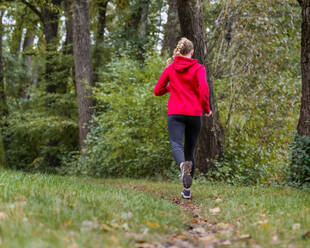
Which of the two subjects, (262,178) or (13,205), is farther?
(262,178)

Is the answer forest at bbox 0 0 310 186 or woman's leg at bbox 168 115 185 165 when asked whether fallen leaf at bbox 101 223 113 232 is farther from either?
forest at bbox 0 0 310 186

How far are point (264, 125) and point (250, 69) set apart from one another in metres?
1.58

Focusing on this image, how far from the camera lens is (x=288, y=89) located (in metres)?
9.80

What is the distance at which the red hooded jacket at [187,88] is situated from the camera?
5.40m

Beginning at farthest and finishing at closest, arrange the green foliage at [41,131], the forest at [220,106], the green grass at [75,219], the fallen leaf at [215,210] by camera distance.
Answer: the green foliage at [41,131]
the forest at [220,106]
the fallen leaf at [215,210]
the green grass at [75,219]

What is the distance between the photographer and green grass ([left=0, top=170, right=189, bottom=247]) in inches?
106

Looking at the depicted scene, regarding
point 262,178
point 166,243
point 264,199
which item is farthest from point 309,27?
point 166,243

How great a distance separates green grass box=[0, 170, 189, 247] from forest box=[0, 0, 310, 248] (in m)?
0.02

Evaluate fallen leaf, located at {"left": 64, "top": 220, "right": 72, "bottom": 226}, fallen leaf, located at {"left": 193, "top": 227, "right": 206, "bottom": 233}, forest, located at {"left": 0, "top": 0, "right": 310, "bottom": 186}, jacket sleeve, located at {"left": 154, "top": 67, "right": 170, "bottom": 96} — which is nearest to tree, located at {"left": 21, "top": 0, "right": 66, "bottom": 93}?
forest, located at {"left": 0, "top": 0, "right": 310, "bottom": 186}

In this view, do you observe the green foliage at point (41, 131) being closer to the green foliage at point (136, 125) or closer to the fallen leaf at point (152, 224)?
the green foliage at point (136, 125)

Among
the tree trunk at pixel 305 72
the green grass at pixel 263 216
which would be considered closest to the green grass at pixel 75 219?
the green grass at pixel 263 216

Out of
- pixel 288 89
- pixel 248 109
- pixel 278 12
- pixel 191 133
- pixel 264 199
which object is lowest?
pixel 264 199

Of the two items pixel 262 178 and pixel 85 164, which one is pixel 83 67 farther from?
pixel 262 178

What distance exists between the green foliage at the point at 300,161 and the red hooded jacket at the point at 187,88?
353 cm
